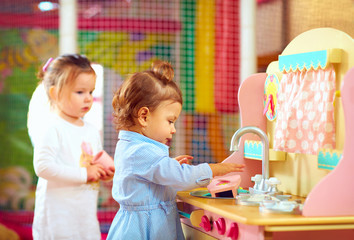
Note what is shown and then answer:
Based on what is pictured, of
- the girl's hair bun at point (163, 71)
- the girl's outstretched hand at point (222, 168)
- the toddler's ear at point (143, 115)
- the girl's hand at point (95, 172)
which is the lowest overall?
the girl's hand at point (95, 172)

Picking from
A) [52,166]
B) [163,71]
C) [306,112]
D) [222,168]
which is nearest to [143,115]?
[163,71]

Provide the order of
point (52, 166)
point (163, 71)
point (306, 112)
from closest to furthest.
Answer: point (306, 112)
point (163, 71)
point (52, 166)

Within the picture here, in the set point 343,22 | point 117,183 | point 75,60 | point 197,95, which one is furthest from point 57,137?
point 343,22

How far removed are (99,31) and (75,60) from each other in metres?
1.82

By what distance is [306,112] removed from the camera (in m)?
1.60

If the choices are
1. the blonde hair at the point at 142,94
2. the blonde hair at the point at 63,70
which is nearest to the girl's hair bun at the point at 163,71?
the blonde hair at the point at 142,94

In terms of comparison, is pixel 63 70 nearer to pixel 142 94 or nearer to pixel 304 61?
pixel 142 94

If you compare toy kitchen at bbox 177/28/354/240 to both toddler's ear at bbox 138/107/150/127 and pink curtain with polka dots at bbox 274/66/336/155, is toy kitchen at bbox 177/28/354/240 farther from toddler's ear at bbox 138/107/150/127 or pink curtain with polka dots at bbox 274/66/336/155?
toddler's ear at bbox 138/107/150/127

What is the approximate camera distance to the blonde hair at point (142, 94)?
1.67m

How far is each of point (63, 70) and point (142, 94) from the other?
0.74 metres

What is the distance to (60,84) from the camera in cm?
227

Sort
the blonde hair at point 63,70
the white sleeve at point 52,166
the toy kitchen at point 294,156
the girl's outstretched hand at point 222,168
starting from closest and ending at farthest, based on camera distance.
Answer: the toy kitchen at point 294,156 → the girl's outstretched hand at point 222,168 → the white sleeve at point 52,166 → the blonde hair at point 63,70

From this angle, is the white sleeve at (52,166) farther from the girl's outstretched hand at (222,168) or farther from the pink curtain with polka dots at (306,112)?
the pink curtain with polka dots at (306,112)

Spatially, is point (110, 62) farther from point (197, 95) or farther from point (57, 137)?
point (57, 137)
